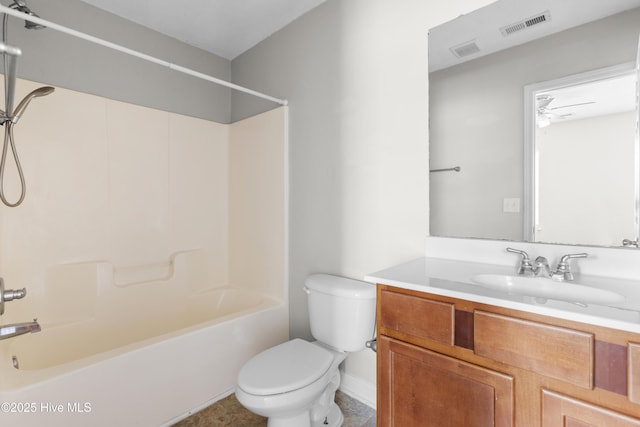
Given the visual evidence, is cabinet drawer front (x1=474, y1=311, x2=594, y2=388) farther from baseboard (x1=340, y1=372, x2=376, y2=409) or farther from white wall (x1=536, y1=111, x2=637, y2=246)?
baseboard (x1=340, y1=372, x2=376, y2=409)

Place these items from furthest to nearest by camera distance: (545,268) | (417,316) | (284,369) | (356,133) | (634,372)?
(356,133), (284,369), (545,268), (417,316), (634,372)

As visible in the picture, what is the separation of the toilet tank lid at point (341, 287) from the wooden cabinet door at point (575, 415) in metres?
0.85

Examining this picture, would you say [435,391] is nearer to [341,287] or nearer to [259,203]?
[341,287]

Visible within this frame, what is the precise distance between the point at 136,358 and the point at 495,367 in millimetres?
1525

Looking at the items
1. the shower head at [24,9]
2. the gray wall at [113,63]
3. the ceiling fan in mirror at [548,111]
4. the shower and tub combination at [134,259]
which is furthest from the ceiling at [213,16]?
the ceiling fan in mirror at [548,111]

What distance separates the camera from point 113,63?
2.13 metres

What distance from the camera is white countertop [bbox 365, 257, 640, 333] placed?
0.74 meters

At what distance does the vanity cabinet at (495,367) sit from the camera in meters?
0.73

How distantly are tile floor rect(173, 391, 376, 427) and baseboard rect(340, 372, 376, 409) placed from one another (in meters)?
0.03

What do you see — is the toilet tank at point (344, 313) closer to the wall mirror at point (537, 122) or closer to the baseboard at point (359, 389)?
the baseboard at point (359, 389)

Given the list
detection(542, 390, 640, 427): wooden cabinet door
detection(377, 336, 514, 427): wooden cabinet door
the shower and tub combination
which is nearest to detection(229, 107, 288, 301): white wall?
the shower and tub combination

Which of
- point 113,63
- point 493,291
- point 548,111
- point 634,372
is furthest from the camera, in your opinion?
point 113,63

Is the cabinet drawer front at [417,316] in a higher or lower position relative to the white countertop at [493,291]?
lower

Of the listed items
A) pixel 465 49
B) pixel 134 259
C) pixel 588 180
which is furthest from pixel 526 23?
pixel 134 259
